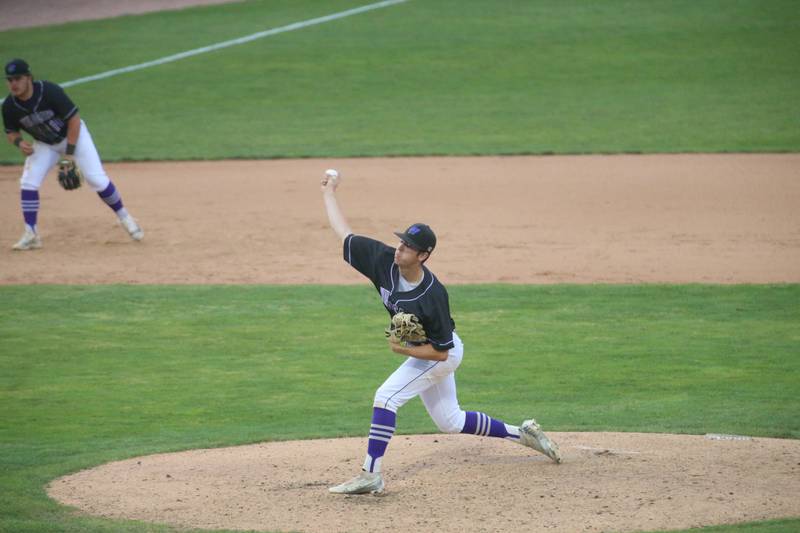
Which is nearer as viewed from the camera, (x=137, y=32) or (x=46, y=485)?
(x=46, y=485)

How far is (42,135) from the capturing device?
1280cm

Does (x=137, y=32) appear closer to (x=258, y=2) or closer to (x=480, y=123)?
(x=258, y=2)

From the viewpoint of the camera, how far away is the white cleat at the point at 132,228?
13.6m

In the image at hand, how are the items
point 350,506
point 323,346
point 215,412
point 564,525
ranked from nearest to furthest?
1. point 564,525
2. point 350,506
3. point 215,412
4. point 323,346

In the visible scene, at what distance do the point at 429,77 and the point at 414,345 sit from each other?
61.5 feet

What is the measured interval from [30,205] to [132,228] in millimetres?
1213

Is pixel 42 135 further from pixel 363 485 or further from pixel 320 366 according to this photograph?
pixel 363 485

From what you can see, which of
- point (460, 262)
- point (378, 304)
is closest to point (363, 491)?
point (378, 304)

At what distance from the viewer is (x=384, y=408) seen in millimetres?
6438

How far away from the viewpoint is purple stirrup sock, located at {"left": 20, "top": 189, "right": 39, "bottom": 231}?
12.9 metres

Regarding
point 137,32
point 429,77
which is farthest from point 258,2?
point 429,77

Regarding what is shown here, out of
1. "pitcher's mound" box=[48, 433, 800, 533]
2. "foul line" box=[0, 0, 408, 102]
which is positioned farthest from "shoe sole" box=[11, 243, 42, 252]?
"foul line" box=[0, 0, 408, 102]

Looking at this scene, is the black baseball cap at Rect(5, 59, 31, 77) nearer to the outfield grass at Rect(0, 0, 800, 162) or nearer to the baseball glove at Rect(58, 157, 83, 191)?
the baseball glove at Rect(58, 157, 83, 191)

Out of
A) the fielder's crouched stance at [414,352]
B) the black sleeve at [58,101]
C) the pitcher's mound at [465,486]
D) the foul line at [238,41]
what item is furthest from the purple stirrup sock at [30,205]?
the foul line at [238,41]
